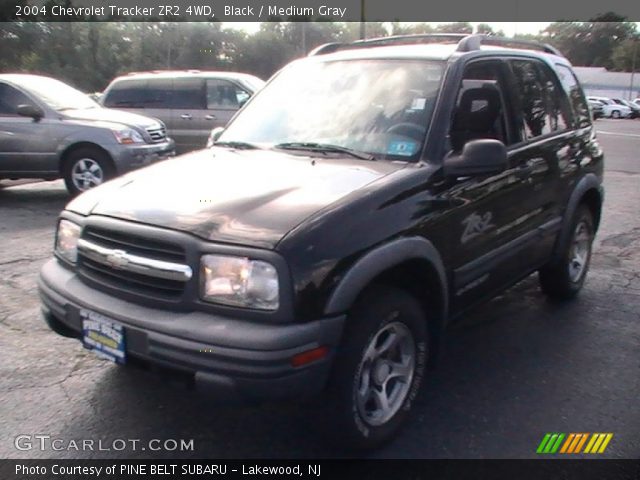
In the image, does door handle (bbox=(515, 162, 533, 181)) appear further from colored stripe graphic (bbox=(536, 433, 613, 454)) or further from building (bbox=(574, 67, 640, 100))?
building (bbox=(574, 67, 640, 100))

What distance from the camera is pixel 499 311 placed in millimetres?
4852

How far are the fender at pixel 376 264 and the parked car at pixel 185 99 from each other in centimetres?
931

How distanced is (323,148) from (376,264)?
103cm

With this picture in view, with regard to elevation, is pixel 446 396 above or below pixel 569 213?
below

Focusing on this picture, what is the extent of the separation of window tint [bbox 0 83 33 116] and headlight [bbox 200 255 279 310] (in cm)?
769

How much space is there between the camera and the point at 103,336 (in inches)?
112

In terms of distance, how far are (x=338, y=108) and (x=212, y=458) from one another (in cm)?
204

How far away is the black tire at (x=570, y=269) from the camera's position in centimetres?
478

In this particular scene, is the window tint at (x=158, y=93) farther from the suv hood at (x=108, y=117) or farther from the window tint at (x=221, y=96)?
the suv hood at (x=108, y=117)

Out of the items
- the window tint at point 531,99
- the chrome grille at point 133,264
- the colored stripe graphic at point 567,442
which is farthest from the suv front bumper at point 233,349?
the window tint at point 531,99

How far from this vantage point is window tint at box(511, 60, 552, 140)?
418 cm

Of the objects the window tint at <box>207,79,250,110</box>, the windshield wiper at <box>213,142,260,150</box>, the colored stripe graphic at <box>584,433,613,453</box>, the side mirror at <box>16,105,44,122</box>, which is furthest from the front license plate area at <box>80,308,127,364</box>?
the window tint at <box>207,79,250,110</box>

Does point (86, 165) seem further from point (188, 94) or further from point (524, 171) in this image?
point (524, 171)

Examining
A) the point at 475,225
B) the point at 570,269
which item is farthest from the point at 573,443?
the point at 570,269
